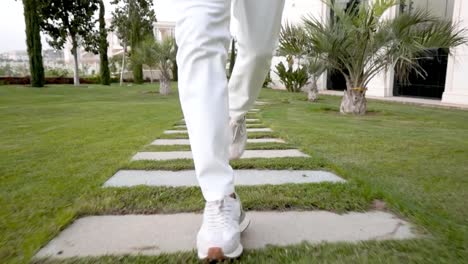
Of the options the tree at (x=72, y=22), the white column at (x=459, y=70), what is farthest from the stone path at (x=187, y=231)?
the tree at (x=72, y=22)

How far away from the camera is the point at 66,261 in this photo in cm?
93

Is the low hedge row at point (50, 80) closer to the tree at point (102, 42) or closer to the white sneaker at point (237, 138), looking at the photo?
the tree at point (102, 42)

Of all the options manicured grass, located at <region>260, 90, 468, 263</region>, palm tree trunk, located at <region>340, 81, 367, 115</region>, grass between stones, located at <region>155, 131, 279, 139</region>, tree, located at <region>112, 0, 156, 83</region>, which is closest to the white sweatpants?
manicured grass, located at <region>260, 90, 468, 263</region>

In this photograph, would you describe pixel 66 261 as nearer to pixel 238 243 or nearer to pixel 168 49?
pixel 238 243

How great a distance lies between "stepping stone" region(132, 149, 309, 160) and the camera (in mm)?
2167

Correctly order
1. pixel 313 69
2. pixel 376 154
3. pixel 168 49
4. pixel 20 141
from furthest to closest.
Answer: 1. pixel 168 49
2. pixel 313 69
3. pixel 20 141
4. pixel 376 154

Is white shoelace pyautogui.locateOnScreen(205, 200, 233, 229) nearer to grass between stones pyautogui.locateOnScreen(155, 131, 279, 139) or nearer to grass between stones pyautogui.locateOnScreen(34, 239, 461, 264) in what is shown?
grass between stones pyautogui.locateOnScreen(34, 239, 461, 264)

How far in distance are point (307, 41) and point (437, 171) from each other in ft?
14.0

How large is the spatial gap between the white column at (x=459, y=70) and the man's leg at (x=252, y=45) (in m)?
9.17

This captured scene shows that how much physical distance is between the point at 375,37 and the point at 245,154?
434 centimetres

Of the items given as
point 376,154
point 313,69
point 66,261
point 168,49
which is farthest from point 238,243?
point 168,49

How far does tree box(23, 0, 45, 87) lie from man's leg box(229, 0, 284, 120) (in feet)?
56.7

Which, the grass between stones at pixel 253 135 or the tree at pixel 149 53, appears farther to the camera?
the tree at pixel 149 53

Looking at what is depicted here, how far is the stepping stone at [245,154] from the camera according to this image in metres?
2.17
